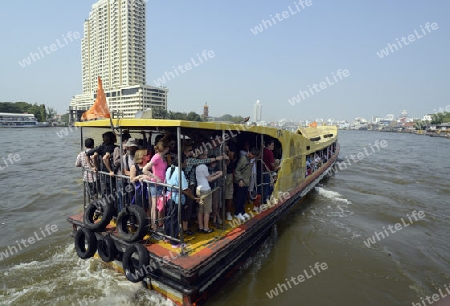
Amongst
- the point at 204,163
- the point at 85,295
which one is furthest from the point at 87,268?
the point at 204,163

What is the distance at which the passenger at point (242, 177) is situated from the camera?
511 cm

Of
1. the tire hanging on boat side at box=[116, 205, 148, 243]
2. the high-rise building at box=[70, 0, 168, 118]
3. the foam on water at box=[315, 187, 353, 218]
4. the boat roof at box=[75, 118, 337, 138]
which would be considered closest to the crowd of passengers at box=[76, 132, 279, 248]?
the tire hanging on boat side at box=[116, 205, 148, 243]

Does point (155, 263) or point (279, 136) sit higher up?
point (279, 136)

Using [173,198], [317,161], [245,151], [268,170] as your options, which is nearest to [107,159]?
[173,198]

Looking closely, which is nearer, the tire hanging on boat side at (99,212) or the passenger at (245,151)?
the tire hanging on boat side at (99,212)

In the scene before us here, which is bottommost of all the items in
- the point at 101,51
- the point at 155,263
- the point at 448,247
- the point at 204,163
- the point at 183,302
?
the point at 448,247

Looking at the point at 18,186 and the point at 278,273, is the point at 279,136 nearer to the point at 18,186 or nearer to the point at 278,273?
the point at 278,273

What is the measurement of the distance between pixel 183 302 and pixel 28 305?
2.40 m

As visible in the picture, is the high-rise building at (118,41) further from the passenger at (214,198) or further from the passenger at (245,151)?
the passenger at (214,198)

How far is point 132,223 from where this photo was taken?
446 centimetres

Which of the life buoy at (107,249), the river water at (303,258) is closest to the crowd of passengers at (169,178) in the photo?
the life buoy at (107,249)

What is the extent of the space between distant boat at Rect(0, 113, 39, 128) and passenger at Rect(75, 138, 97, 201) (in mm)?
67934

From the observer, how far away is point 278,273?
527 cm

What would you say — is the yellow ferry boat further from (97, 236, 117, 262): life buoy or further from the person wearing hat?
the person wearing hat
